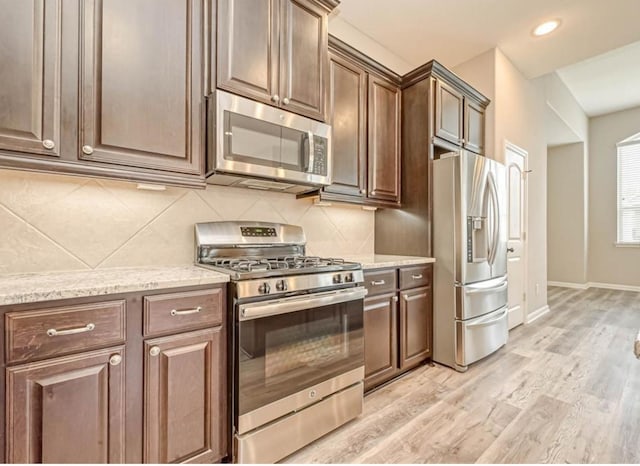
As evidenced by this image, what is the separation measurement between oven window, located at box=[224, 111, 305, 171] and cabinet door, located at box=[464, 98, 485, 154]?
1897 mm

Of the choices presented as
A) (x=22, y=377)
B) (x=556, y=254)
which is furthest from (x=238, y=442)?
(x=556, y=254)

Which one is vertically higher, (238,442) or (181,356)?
(181,356)

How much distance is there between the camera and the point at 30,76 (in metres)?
1.21

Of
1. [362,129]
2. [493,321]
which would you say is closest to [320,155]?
[362,129]

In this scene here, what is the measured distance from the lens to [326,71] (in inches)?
82.8

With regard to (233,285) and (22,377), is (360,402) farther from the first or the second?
(22,377)

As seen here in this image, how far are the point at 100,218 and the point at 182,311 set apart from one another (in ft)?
2.53

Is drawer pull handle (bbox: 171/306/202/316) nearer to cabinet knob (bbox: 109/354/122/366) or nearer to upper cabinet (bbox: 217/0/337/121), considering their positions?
cabinet knob (bbox: 109/354/122/366)

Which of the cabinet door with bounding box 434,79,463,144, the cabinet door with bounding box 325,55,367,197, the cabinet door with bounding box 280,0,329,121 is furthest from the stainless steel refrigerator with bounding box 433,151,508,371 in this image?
the cabinet door with bounding box 280,0,329,121

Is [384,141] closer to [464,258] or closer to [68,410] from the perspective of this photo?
[464,258]

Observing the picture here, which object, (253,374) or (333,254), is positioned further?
(333,254)

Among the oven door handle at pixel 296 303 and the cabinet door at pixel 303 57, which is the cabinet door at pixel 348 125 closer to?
the cabinet door at pixel 303 57

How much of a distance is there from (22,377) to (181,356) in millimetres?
485

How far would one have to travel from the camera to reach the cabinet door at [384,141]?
101 inches
